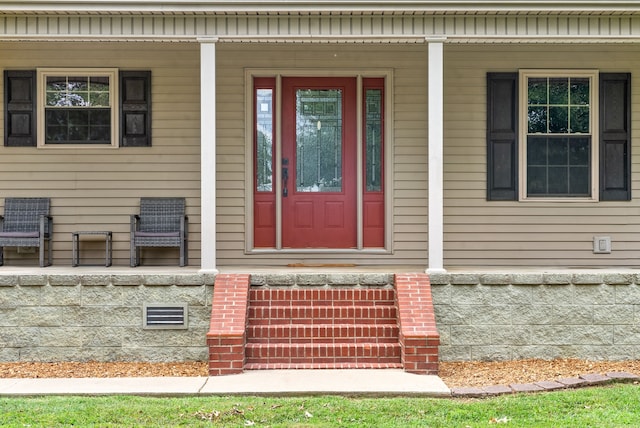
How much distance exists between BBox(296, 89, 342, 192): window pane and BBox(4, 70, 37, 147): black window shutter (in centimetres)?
298

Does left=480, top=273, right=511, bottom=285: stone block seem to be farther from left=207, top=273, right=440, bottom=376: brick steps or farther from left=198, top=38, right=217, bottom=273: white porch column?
left=198, top=38, right=217, bottom=273: white porch column

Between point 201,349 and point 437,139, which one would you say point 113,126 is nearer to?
point 201,349

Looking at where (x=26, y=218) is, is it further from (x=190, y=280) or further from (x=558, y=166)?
(x=558, y=166)

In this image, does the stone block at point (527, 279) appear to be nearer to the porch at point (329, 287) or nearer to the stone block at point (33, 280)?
the porch at point (329, 287)

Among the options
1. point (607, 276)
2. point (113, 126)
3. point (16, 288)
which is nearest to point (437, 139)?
point (607, 276)

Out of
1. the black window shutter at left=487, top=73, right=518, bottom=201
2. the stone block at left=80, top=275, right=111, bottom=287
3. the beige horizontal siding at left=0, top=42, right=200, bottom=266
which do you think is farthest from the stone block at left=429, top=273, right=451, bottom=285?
the stone block at left=80, top=275, right=111, bottom=287

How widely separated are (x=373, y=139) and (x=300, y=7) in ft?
6.55

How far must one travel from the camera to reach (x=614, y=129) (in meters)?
7.18

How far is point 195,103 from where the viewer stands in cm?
721

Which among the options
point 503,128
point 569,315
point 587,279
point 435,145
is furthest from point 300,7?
point 569,315

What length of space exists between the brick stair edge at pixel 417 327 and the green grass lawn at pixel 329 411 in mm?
626

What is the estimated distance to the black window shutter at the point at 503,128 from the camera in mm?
7172

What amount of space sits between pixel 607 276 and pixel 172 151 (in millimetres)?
4741

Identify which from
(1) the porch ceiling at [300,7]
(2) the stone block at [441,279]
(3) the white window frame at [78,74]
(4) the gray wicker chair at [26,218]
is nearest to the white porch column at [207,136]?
(1) the porch ceiling at [300,7]
